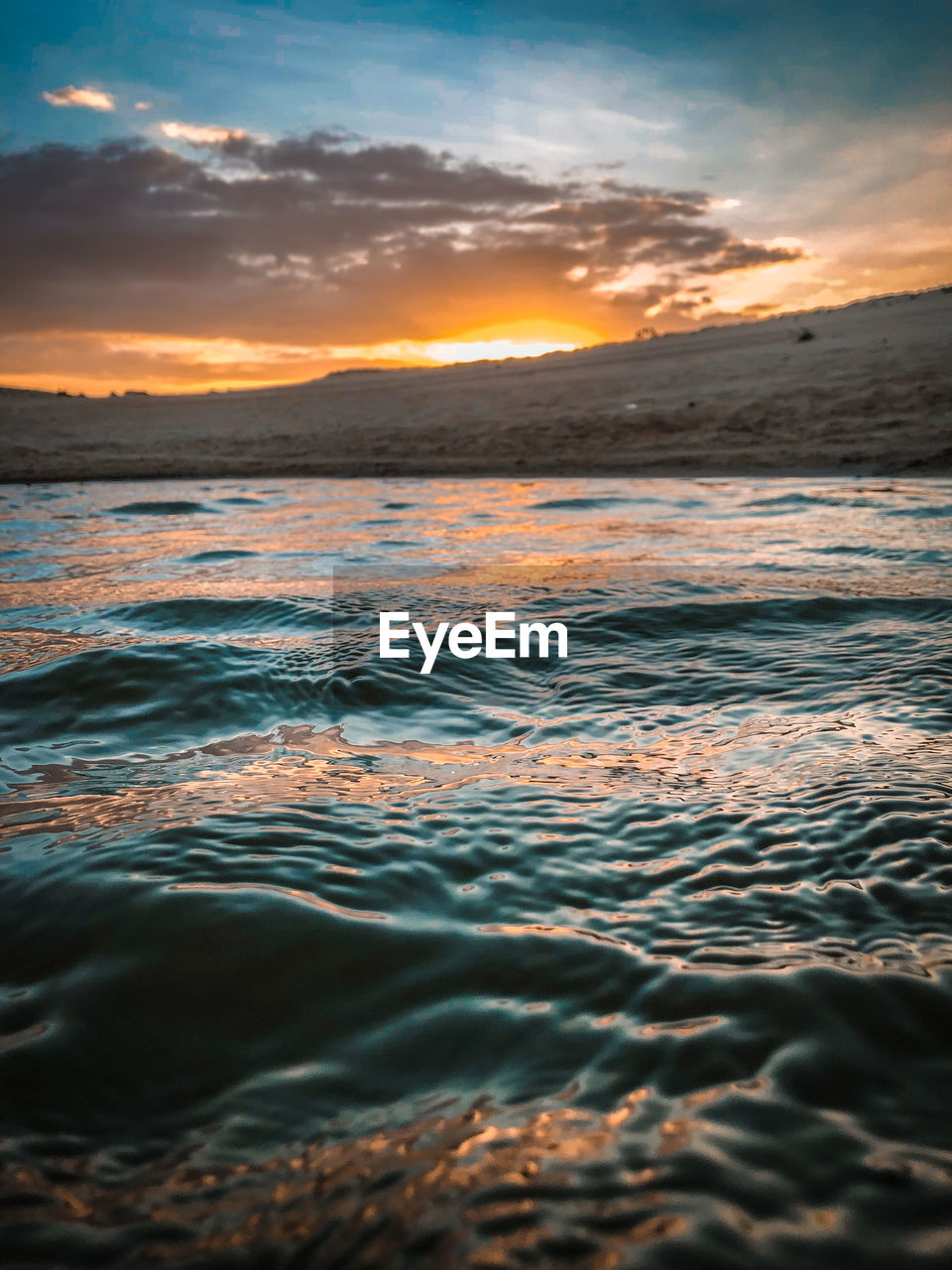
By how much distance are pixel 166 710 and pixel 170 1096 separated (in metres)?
1.82

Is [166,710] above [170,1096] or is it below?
above

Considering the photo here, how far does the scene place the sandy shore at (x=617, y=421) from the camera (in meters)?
13.3

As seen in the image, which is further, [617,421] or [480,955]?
[617,421]

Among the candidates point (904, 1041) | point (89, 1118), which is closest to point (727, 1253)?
point (904, 1041)

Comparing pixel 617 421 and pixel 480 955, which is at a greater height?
pixel 617 421

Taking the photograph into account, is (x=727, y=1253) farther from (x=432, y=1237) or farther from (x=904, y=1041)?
(x=904, y=1041)

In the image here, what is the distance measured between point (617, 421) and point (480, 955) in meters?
16.6

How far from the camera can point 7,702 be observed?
2887mm

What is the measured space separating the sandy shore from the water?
32.9 feet

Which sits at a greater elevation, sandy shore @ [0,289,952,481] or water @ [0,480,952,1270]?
sandy shore @ [0,289,952,481]

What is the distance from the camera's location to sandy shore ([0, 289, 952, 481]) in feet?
43.5

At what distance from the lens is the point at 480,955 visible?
4.69ft

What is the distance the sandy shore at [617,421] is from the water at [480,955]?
10015 millimetres

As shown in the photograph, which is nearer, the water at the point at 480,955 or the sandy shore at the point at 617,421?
the water at the point at 480,955
